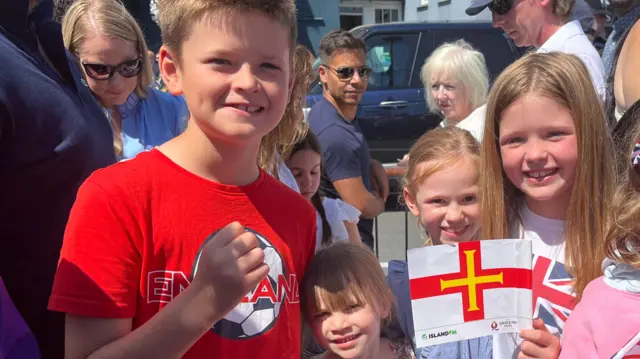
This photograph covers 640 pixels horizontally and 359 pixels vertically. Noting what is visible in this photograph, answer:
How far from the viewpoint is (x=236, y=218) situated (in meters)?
1.65

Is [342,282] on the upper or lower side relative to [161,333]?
lower

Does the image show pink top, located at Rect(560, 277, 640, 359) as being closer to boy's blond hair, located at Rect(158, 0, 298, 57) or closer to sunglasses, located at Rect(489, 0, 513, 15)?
boy's blond hair, located at Rect(158, 0, 298, 57)

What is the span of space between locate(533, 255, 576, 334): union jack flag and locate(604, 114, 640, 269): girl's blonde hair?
0.67 ft

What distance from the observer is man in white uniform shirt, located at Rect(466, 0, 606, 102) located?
370 centimetres

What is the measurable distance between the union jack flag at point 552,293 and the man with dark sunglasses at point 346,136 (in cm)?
234

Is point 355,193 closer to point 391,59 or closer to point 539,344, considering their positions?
point 539,344

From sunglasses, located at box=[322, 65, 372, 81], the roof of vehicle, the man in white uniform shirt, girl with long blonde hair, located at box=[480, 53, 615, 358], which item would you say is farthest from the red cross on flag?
the roof of vehicle

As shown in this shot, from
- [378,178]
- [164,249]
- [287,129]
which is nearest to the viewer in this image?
[164,249]

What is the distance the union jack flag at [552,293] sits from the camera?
1.92m

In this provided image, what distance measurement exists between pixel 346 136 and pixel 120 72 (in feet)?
4.94

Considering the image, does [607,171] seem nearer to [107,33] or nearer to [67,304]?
[67,304]

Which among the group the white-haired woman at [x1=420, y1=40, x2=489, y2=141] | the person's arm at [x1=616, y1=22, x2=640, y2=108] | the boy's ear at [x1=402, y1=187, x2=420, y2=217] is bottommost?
the white-haired woman at [x1=420, y1=40, x2=489, y2=141]

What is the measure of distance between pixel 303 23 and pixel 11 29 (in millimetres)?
16334

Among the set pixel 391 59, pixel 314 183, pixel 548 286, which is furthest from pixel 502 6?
pixel 391 59
